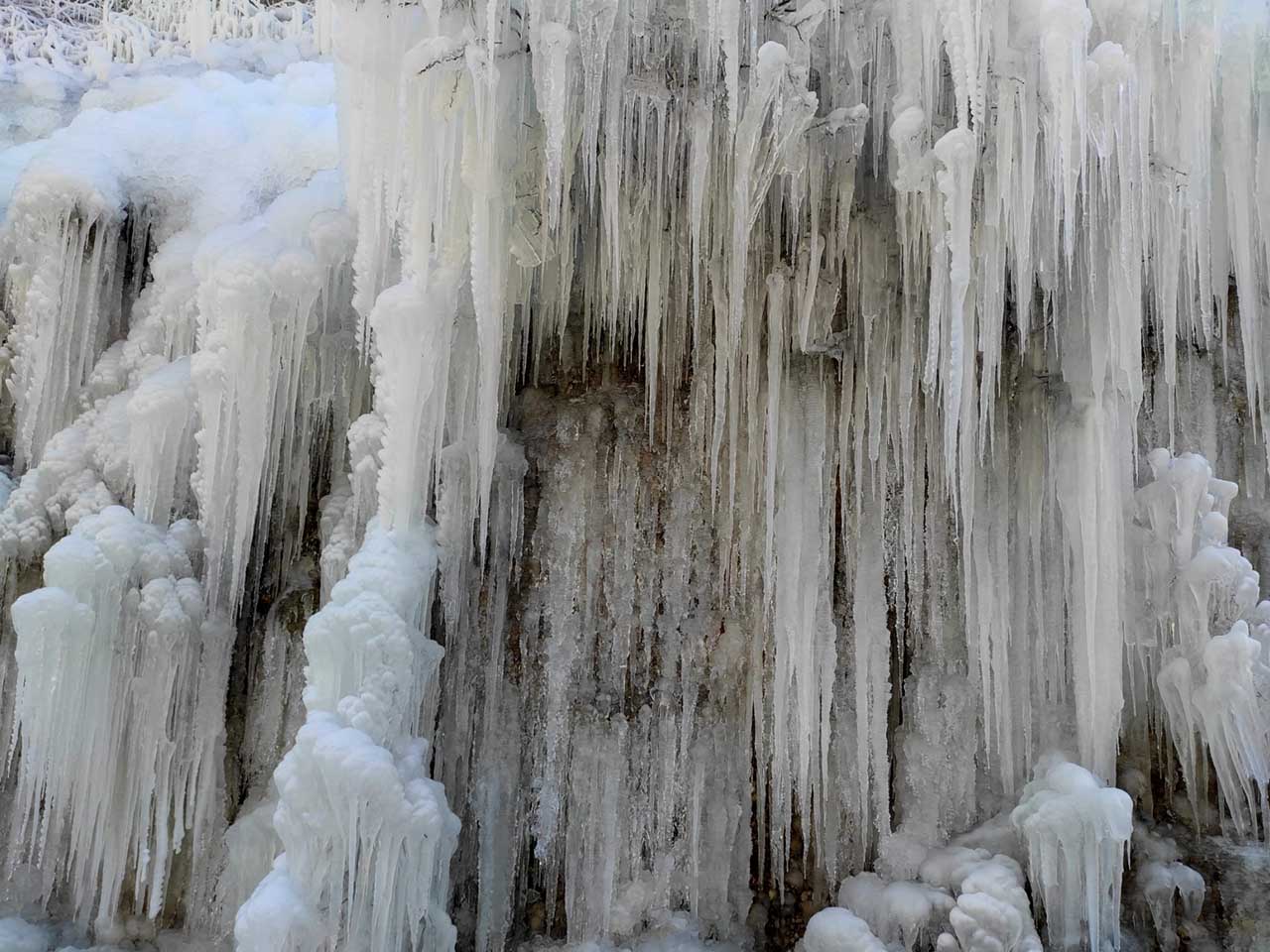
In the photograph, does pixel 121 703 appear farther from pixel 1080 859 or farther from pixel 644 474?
pixel 1080 859

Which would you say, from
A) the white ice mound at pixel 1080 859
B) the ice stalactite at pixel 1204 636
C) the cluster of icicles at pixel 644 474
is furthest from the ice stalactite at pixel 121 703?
the ice stalactite at pixel 1204 636

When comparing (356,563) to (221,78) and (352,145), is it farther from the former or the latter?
(221,78)

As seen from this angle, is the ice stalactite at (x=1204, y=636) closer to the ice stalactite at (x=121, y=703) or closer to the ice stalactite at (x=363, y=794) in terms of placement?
the ice stalactite at (x=363, y=794)

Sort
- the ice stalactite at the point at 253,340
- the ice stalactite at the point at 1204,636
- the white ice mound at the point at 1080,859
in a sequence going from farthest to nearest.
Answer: the ice stalactite at the point at 253,340 → the ice stalactite at the point at 1204,636 → the white ice mound at the point at 1080,859

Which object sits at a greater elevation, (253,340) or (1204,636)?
(253,340)

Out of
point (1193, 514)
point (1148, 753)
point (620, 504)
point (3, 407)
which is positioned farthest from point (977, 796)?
point (3, 407)

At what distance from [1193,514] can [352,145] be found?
4.00 m

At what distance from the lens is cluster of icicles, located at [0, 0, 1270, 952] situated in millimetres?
4184

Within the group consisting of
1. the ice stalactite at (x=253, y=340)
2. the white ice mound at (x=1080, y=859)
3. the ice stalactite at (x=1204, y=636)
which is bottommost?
the white ice mound at (x=1080, y=859)

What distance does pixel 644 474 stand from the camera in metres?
5.90

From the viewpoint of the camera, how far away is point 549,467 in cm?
591

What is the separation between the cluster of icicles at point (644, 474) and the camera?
418 centimetres

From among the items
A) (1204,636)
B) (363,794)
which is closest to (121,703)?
(363,794)

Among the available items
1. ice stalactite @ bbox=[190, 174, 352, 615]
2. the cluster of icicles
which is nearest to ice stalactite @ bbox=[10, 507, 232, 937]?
the cluster of icicles
